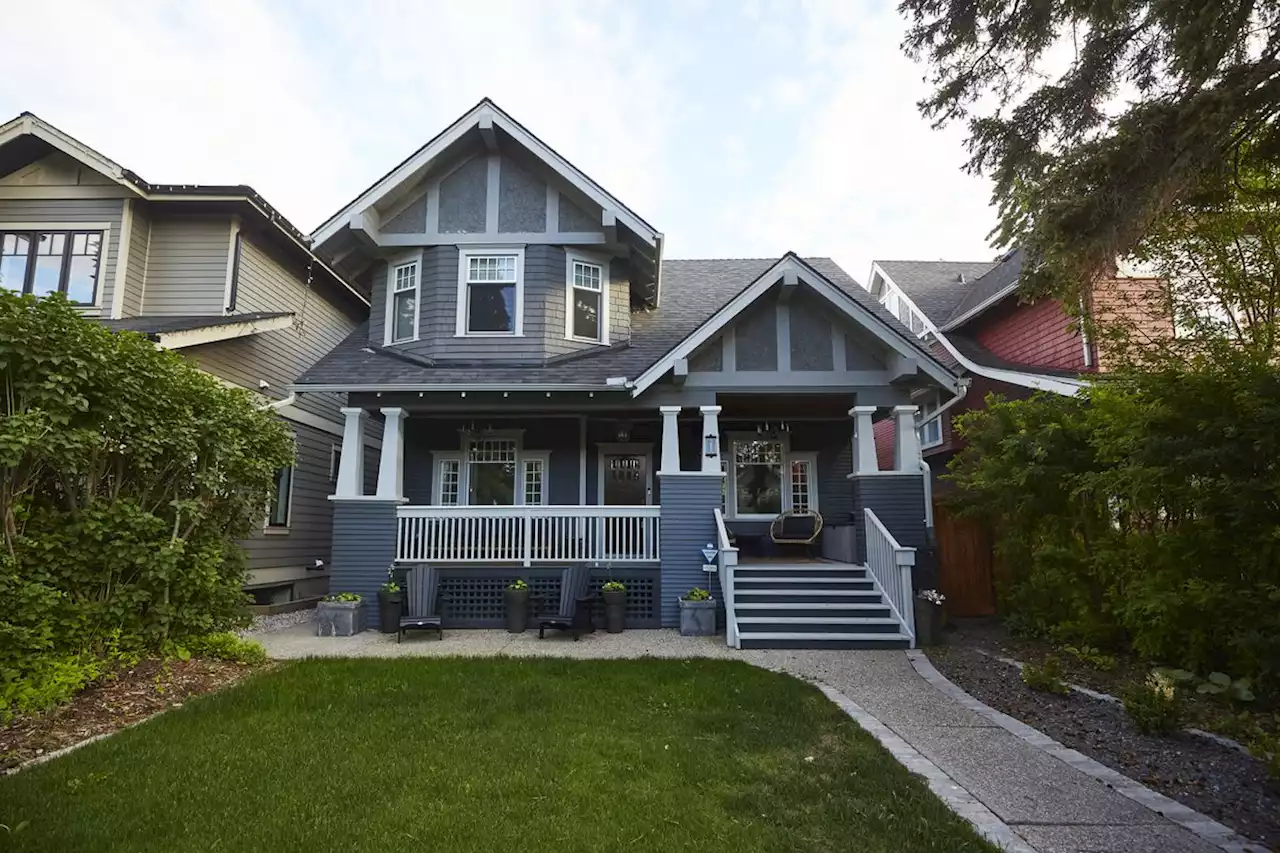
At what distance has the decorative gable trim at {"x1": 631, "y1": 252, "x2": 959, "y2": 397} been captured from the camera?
33.2 feet

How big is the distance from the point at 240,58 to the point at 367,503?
6.45 m

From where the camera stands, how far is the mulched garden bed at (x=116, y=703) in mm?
4750

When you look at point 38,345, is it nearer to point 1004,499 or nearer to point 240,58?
point 240,58

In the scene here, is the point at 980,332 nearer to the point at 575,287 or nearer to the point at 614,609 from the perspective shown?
the point at 575,287

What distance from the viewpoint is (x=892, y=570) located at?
363 inches

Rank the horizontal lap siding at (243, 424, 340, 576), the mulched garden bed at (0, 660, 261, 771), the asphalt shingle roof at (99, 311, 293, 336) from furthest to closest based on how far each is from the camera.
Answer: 1. the horizontal lap siding at (243, 424, 340, 576)
2. the asphalt shingle roof at (99, 311, 293, 336)
3. the mulched garden bed at (0, 660, 261, 771)

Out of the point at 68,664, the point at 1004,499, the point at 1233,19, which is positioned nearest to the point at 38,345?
the point at 68,664

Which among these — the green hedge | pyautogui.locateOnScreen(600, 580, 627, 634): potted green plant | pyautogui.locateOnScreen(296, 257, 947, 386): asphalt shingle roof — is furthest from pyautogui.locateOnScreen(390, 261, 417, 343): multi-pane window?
the green hedge

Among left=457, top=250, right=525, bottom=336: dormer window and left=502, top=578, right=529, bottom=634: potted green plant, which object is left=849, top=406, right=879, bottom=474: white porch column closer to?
left=502, top=578, right=529, bottom=634: potted green plant

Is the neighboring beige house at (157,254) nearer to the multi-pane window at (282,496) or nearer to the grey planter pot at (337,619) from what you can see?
the multi-pane window at (282,496)

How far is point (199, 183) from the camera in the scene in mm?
11875

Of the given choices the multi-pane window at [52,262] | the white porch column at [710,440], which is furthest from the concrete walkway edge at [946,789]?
the multi-pane window at [52,262]

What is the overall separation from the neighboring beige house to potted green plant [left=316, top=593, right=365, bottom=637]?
118 inches

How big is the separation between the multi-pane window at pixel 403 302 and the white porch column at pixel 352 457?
5.77 feet
